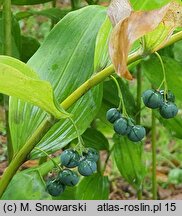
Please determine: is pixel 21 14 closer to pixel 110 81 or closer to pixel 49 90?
pixel 110 81

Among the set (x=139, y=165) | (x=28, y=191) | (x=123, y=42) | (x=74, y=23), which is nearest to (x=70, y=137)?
(x=28, y=191)

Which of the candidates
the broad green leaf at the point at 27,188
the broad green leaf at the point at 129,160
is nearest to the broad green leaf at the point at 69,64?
the broad green leaf at the point at 27,188

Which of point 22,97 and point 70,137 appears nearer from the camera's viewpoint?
point 22,97

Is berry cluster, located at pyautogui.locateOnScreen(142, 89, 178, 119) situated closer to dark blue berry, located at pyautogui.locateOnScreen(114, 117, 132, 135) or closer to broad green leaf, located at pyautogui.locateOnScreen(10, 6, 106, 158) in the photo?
dark blue berry, located at pyautogui.locateOnScreen(114, 117, 132, 135)

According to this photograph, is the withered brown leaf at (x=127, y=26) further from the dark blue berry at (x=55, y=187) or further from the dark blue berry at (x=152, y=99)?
the dark blue berry at (x=55, y=187)

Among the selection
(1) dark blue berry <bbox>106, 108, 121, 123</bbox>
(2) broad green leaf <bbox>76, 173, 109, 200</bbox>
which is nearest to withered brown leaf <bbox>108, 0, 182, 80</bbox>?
(1) dark blue berry <bbox>106, 108, 121, 123</bbox>

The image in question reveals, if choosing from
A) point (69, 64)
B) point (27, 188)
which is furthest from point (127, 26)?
point (27, 188)
